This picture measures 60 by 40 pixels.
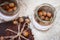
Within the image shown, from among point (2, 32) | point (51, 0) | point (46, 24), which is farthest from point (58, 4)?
point (2, 32)

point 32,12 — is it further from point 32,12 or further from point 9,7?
point 9,7

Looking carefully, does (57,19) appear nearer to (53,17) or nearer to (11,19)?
(53,17)

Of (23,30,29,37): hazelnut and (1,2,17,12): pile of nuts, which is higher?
(1,2,17,12): pile of nuts

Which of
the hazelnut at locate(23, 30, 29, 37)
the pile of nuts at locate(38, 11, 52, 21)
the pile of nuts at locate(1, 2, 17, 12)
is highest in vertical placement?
the pile of nuts at locate(1, 2, 17, 12)

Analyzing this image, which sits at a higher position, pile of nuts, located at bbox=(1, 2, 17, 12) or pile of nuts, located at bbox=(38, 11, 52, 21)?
pile of nuts, located at bbox=(1, 2, 17, 12)

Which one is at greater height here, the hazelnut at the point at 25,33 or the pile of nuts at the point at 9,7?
the pile of nuts at the point at 9,7

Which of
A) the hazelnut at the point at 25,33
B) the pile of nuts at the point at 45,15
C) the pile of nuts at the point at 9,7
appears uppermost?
the pile of nuts at the point at 9,7

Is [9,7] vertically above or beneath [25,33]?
above

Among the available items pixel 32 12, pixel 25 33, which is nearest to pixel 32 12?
pixel 32 12

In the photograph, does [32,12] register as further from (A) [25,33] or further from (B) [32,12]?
(A) [25,33]

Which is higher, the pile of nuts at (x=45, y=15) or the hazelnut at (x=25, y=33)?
the pile of nuts at (x=45, y=15)

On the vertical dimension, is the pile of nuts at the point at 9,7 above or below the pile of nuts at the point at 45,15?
above

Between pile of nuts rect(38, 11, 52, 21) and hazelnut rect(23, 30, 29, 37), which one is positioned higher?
pile of nuts rect(38, 11, 52, 21)
